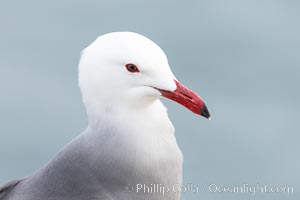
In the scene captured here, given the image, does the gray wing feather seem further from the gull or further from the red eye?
the red eye

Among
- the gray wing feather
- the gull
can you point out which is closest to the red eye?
the gull

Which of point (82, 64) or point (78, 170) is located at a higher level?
point (82, 64)

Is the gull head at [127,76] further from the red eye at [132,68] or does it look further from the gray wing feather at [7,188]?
the gray wing feather at [7,188]

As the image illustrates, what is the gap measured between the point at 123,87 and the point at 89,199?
0.92 metres

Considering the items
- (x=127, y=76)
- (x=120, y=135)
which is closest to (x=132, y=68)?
(x=127, y=76)

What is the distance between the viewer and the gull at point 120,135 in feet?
20.4

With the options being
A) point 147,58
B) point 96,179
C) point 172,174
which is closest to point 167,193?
point 172,174

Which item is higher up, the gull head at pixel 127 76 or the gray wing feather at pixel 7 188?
the gull head at pixel 127 76

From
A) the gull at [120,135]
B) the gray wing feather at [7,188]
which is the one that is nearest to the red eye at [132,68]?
the gull at [120,135]

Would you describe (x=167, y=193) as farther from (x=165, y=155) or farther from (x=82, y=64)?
(x=82, y=64)

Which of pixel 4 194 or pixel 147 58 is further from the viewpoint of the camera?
pixel 4 194

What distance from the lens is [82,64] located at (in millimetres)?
6453

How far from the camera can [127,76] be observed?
20.5 ft

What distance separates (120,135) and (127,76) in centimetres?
57
